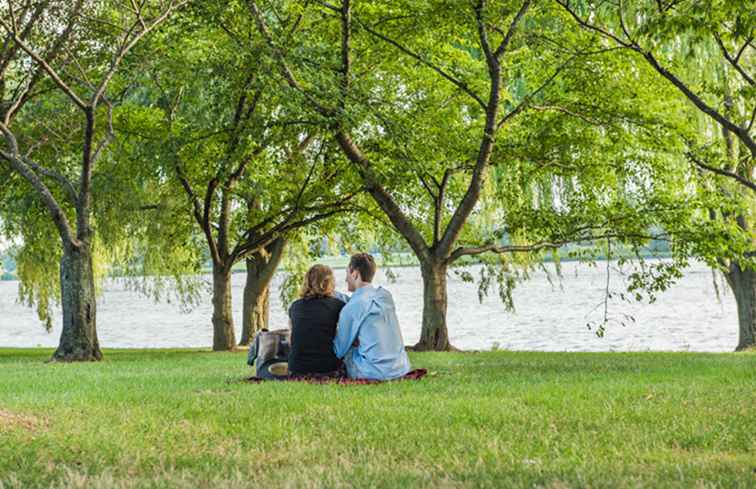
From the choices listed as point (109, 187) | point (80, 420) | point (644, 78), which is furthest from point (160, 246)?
point (80, 420)

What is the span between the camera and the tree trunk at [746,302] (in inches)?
959

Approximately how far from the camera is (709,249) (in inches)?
698

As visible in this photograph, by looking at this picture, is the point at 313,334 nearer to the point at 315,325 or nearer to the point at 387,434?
the point at 315,325

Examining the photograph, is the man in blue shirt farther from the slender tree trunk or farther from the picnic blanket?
the slender tree trunk

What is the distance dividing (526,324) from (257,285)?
75.2ft

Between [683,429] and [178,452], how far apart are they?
342 cm

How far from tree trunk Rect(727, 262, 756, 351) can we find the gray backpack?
17160 mm

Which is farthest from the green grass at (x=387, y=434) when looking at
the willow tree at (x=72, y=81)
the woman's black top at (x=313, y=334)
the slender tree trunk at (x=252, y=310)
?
the slender tree trunk at (x=252, y=310)

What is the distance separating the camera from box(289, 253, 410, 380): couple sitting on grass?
9883 mm

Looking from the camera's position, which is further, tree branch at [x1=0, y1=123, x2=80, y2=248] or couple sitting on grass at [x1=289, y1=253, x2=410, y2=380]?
tree branch at [x1=0, y1=123, x2=80, y2=248]

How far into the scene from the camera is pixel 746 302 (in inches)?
961

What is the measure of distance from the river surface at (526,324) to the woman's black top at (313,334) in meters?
12.5

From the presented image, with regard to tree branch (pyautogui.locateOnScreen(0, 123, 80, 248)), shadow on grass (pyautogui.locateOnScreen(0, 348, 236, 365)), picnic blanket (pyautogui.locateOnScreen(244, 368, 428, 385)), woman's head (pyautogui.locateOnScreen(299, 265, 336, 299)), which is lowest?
shadow on grass (pyautogui.locateOnScreen(0, 348, 236, 365))

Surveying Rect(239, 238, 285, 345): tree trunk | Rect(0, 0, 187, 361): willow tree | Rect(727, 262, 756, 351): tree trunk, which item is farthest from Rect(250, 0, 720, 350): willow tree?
Rect(727, 262, 756, 351): tree trunk
